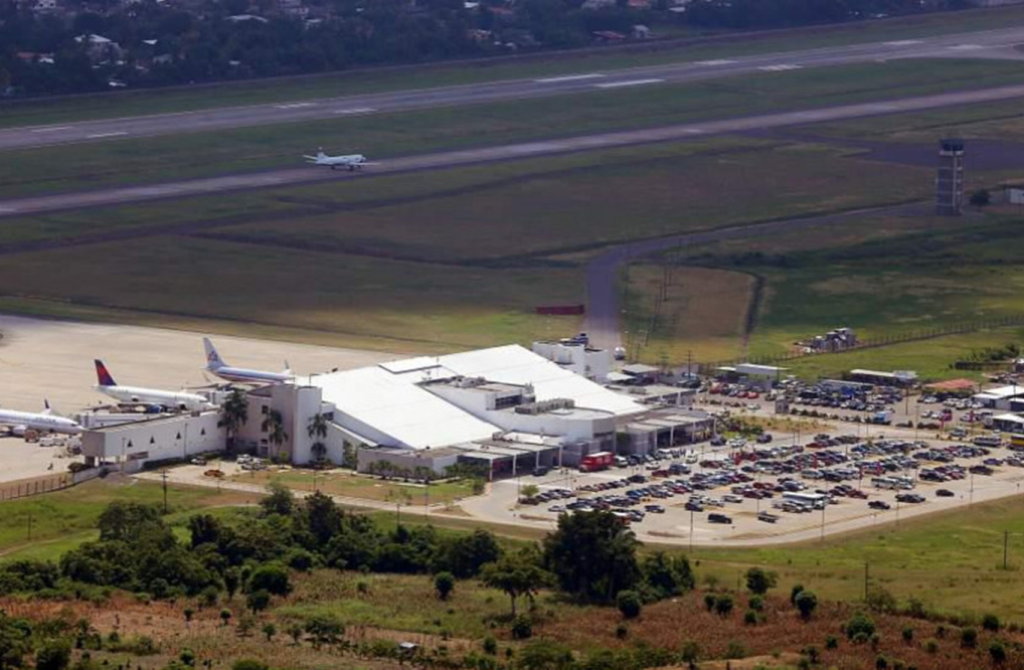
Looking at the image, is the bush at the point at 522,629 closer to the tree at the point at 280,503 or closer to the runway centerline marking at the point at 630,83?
the tree at the point at 280,503

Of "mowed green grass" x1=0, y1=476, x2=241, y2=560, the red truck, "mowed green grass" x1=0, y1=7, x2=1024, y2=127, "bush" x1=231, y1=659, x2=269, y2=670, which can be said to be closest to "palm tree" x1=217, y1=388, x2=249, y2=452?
"mowed green grass" x1=0, y1=476, x2=241, y2=560

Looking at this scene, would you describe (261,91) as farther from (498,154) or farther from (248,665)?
(248,665)

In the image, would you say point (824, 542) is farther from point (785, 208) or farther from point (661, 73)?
point (661, 73)

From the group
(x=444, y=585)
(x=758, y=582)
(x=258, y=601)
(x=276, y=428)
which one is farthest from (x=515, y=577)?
(x=276, y=428)

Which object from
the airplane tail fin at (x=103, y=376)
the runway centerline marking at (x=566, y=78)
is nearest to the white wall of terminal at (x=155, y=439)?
the airplane tail fin at (x=103, y=376)

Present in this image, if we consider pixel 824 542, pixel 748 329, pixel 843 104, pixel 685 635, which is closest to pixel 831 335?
pixel 748 329
